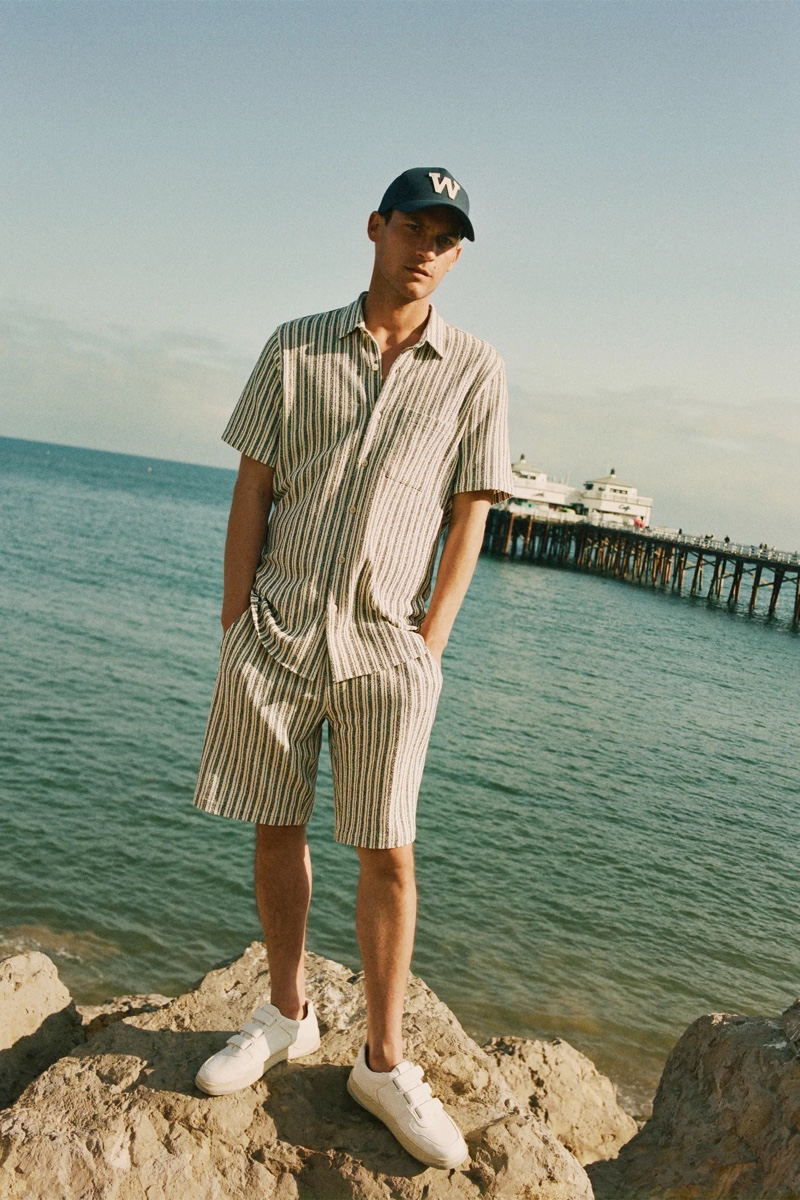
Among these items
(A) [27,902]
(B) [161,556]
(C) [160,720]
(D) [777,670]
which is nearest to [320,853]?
(A) [27,902]

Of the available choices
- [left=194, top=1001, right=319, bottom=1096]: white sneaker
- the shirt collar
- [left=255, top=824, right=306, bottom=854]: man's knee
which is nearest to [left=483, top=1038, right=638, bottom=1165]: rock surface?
[left=194, top=1001, right=319, bottom=1096]: white sneaker

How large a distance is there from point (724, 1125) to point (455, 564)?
240cm

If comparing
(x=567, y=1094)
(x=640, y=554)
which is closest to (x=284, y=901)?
(x=567, y=1094)

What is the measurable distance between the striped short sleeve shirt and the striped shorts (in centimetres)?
6

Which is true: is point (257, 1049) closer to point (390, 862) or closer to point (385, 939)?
point (385, 939)

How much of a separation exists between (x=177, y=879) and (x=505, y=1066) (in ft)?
16.8

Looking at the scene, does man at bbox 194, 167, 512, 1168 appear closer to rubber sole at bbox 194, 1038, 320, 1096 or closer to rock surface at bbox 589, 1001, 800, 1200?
rubber sole at bbox 194, 1038, 320, 1096

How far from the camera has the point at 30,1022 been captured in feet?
12.7

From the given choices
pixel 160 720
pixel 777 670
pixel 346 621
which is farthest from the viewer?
pixel 777 670

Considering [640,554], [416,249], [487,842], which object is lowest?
[487,842]

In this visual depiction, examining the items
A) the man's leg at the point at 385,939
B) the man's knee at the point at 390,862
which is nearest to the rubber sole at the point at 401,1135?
the man's leg at the point at 385,939

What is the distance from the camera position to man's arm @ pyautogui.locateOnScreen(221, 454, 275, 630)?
2926 millimetres

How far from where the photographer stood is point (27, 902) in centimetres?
818

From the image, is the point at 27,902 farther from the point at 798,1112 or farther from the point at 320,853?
the point at 798,1112
